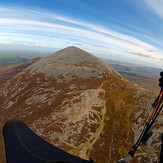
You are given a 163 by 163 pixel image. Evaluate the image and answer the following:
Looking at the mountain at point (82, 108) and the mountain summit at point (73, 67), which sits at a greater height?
the mountain summit at point (73, 67)

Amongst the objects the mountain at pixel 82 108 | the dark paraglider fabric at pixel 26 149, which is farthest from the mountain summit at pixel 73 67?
the dark paraglider fabric at pixel 26 149

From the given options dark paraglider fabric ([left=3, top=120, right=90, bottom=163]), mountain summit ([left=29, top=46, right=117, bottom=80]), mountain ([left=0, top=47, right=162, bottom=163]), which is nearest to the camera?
dark paraglider fabric ([left=3, top=120, right=90, bottom=163])

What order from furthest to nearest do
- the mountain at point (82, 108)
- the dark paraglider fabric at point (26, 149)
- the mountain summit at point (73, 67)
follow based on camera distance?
the mountain summit at point (73, 67) < the mountain at point (82, 108) < the dark paraglider fabric at point (26, 149)

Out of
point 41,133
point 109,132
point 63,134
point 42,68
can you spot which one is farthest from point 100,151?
point 42,68

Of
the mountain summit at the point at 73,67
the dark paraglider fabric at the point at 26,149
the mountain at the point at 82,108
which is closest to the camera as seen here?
the dark paraglider fabric at the point at 26,149

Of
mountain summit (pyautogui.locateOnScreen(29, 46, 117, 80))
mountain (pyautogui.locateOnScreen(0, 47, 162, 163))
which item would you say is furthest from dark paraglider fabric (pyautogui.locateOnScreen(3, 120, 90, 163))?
mountain summit (pyautogui.locateOnScreen(29, 46, 117, 80))

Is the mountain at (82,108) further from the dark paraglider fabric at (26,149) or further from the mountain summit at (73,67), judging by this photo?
the dark paraglider fabric at (26,149)

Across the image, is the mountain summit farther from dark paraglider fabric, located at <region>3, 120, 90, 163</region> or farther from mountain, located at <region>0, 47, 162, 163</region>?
dark paraglider fabric, located at <region>3, 120, 90, 163</region>
